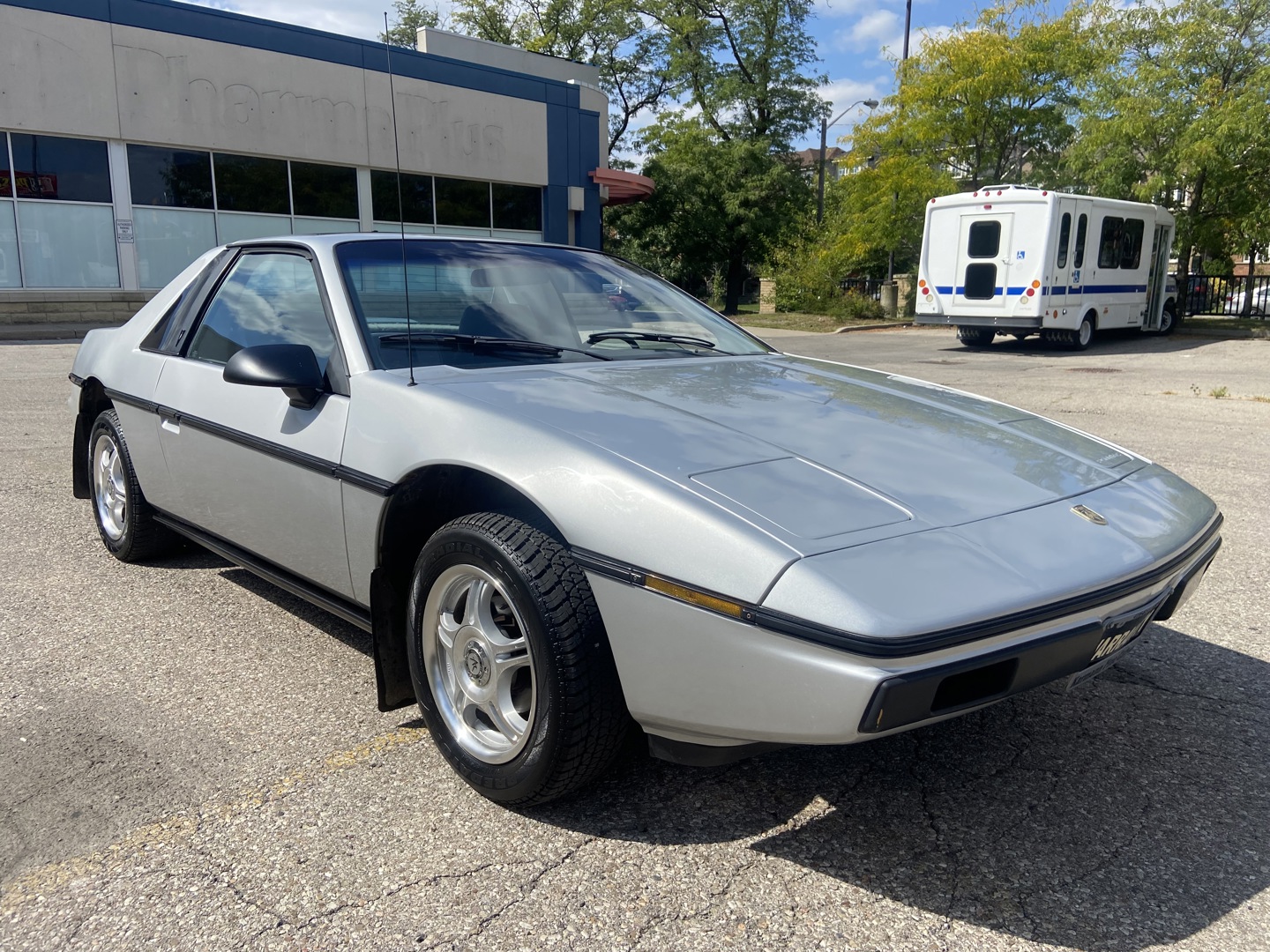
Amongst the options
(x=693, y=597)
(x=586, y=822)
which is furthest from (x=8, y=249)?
(x=693, y=597)

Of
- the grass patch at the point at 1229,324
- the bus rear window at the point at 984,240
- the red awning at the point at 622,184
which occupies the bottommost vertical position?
the grass patch at the point at 1229,324

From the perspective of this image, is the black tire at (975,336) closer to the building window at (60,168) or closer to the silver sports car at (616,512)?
the silver sports car at (616,512)

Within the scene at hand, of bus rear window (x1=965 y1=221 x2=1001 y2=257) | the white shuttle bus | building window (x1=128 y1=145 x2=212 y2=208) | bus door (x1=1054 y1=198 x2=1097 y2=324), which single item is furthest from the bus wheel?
building window (x1=128 y1=145 x2=212 y2=208)

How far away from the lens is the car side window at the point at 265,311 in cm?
313

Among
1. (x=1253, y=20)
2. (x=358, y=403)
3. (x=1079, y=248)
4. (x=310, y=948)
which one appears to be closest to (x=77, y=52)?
(x=1079, y=248)

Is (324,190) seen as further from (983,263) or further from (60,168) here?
(983,263)

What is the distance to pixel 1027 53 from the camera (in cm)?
2480

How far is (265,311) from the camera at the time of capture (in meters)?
3.42

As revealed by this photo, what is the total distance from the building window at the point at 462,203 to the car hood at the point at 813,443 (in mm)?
22704

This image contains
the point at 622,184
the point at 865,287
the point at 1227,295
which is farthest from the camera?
the point at 865,287

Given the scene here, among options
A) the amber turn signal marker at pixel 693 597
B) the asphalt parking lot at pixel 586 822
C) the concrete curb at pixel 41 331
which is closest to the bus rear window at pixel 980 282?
the asphalt parking lot at pixel 586 822

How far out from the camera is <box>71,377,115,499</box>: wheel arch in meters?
4.40

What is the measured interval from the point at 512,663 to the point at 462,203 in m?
24.2

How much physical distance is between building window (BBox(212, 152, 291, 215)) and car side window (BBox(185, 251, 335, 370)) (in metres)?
19.3
